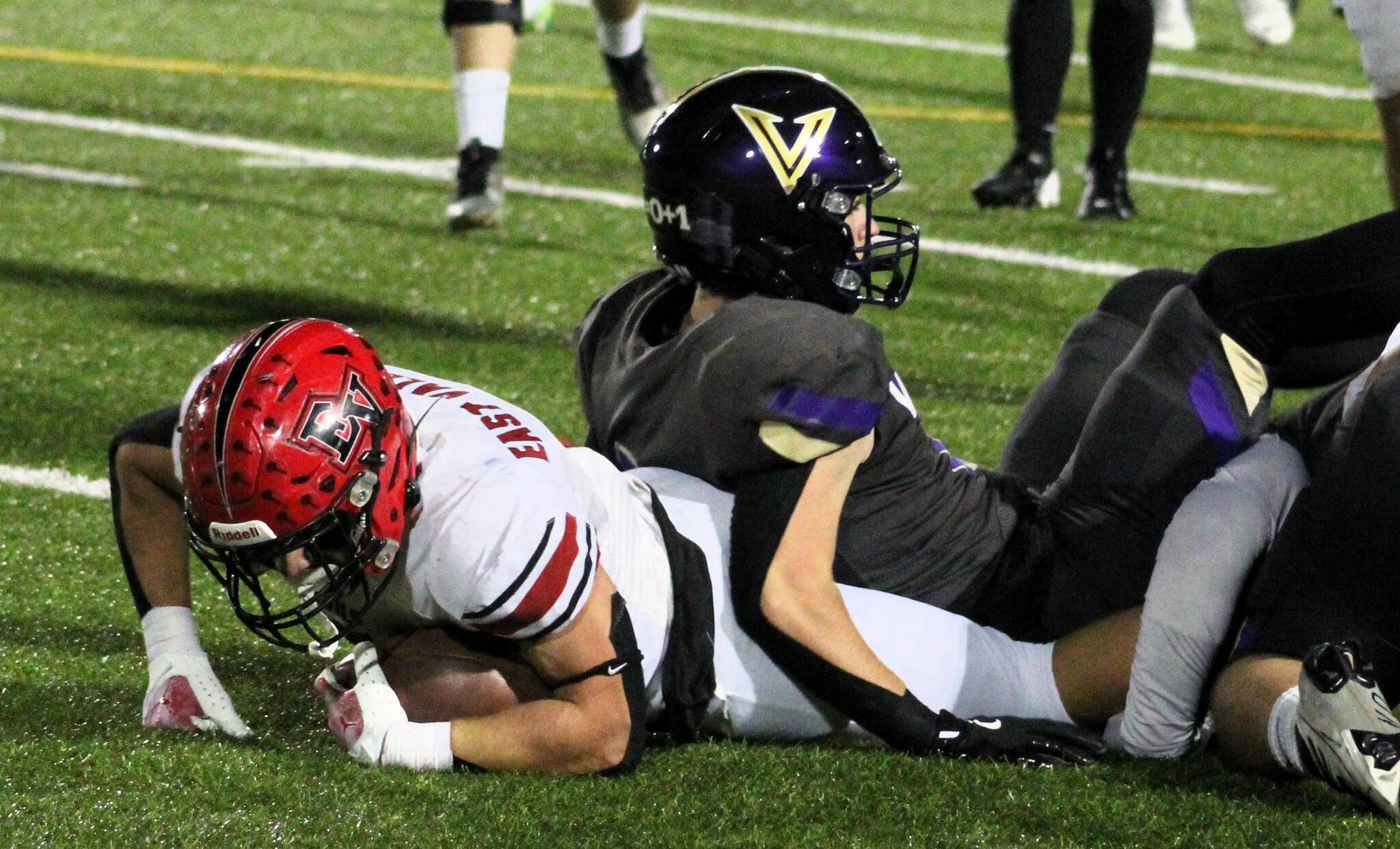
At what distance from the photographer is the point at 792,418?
2314mm

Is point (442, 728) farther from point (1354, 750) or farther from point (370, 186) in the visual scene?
point (370, 186)

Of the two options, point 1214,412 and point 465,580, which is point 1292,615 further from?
point 465,580

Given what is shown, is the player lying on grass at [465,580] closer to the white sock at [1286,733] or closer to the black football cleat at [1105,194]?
the white sock at [1286,733]

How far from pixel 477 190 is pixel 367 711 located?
3.20 m

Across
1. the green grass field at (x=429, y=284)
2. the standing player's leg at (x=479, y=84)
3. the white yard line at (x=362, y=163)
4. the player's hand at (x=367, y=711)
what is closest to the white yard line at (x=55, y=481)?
the green grass field at (x=429, y=284)

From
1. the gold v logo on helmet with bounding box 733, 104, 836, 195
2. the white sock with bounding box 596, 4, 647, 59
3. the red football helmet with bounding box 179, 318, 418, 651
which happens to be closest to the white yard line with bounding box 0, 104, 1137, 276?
the white sock with bounding box 596, 4, 647, 59

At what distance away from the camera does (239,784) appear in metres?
2.23

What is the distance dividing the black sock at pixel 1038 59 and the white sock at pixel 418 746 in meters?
3.74

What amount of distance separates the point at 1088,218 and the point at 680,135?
3243mm

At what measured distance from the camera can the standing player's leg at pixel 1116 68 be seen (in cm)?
537

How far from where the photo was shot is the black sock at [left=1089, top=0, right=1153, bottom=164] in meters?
5.37

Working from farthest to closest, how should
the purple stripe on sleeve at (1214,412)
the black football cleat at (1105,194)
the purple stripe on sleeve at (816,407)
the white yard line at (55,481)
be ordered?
1. the black football cleat at (1105,194)
2. the white yard line at (55,481)
3. the purple stripe on sleeve at (1214,412)
4. the purple stripe on sleeve at (816,407)

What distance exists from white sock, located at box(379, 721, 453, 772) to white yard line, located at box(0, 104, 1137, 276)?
10.6ft

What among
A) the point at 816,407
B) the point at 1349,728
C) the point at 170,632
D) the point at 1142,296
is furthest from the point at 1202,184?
the point at 170,632
